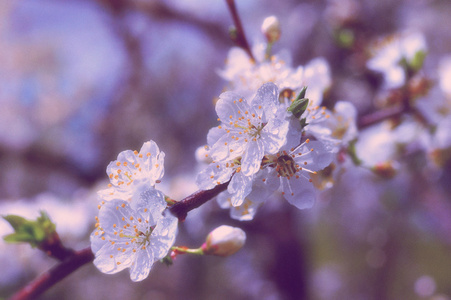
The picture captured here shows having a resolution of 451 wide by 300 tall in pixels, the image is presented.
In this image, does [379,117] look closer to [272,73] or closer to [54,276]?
[272,73]

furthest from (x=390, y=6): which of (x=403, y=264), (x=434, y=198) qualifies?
(x=403, y=264)

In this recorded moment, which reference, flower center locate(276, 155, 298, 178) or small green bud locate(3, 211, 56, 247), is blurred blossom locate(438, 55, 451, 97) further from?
small green bud locate(3, 211, 56, 247)

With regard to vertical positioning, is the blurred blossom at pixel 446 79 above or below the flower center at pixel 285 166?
below

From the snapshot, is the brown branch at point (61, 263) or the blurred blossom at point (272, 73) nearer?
the brown branch at point (61, 263)

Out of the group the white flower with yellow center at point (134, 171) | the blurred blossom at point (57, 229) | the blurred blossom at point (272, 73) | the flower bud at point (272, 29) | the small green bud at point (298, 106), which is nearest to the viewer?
the small green bud at point (298, 106)

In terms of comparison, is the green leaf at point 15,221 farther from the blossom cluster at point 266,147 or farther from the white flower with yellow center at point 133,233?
the blossom cluster at point 266,147

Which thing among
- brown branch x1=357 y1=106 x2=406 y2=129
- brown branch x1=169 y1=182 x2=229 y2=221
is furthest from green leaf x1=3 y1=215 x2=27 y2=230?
brown branch x1=357 y1=106 x2=406 y2=129

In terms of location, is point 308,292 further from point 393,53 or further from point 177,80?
point 177,80

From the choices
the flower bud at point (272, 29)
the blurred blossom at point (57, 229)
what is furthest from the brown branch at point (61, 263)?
the blurred blossom at point (57, 229)
